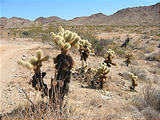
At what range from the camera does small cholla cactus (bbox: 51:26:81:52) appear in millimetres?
3521

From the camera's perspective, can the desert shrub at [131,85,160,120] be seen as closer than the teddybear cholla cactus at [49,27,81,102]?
No

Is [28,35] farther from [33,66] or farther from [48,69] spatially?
[33,66]

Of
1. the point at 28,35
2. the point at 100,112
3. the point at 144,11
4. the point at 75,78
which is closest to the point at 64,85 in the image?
the point at 100,112

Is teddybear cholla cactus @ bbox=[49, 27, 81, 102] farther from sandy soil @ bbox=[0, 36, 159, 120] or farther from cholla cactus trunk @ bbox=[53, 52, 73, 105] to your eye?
sandy soil @ bbox=[0, 36, 159, 120]

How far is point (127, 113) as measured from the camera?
4.27 meters

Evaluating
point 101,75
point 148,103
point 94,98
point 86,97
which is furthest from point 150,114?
point 101,75

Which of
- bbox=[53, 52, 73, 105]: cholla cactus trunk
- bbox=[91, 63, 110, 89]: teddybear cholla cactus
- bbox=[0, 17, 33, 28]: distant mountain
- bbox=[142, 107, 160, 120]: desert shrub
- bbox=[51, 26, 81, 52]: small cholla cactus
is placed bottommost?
bbox=[142, 107, 160, 120]: desert shrub

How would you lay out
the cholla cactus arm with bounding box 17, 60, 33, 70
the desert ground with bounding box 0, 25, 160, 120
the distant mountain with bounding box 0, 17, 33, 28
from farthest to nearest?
the distant mountain with bounding box 0, 17, 33, 28, the desert ground with bounding box 0, 25, 160, 120, the cholla cactus arm with bounding box 17, 60, 33, 70

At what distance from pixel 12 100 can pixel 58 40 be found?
242cm

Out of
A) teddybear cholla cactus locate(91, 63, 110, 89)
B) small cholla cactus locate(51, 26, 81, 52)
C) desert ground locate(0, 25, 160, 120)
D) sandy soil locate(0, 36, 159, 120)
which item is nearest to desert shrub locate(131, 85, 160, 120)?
desert ground locate(0, 25, 160, 120)

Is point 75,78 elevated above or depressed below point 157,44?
below

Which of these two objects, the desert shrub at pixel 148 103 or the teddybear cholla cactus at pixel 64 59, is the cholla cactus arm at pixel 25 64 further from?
the desert shrub at pixel 148 103

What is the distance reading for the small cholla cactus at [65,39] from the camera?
11.6 feet

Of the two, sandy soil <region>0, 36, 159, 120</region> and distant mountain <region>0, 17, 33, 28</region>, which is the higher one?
distant mountain <region>0, 17, 33, 28</region>
